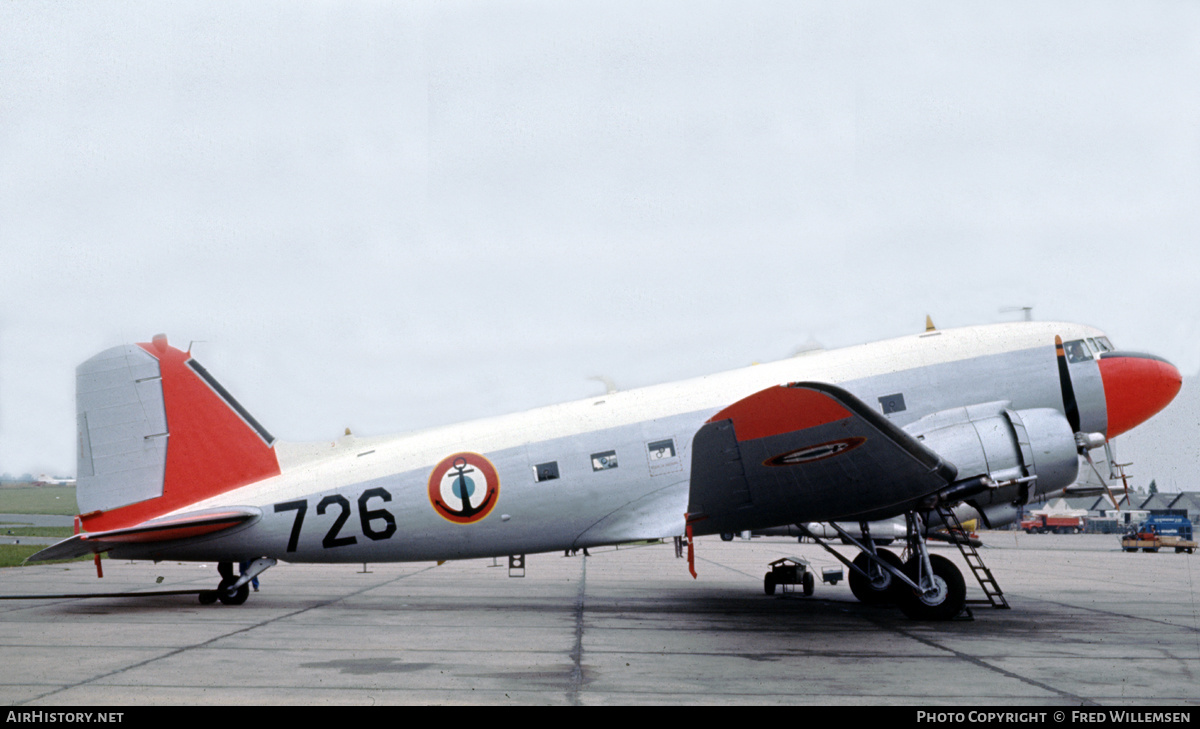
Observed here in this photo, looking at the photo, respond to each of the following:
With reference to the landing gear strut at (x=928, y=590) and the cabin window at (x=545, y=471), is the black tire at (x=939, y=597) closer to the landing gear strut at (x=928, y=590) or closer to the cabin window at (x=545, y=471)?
the landing gear strut at (x=928, y=590)

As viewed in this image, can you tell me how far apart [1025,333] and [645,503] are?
6.39 m

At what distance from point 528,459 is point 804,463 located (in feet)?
14.3

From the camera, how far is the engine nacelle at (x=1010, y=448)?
10.9 meters

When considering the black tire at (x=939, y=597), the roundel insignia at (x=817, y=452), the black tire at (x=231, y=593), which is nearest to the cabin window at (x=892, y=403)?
the black tire at (x=939, y=597)

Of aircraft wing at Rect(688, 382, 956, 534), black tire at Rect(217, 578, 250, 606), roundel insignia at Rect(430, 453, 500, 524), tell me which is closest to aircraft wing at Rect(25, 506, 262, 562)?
black tire at Rect(217, 578, 250, 606)

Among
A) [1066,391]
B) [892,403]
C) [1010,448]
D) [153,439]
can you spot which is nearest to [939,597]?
[1010,448]

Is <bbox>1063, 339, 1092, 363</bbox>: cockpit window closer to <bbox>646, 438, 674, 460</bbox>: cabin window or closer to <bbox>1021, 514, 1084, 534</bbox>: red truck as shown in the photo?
<bbox>646, 438, 674, 460</bbox>: cabin window

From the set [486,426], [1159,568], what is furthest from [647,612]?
[1159,568]

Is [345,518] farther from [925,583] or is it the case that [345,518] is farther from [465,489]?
[925,583]

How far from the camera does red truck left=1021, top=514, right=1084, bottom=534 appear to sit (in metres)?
60.5

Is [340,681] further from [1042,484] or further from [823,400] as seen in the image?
[1042,484]
